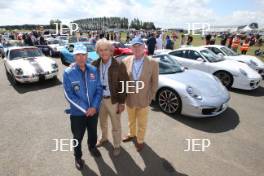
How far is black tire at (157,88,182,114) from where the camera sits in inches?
185

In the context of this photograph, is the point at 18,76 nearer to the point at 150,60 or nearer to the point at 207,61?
the point at 150,60

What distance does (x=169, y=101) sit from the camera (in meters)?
4.89

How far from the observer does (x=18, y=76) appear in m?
7.04

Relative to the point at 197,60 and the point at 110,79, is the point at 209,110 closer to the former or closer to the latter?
the point at 110,79

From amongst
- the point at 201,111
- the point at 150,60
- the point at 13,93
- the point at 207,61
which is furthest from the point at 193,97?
the point at 13,93

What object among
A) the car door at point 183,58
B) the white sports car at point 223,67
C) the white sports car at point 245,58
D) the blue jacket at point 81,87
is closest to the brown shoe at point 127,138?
the blue jacket at point 81,87

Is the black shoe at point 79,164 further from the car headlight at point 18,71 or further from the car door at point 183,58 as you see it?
the car door at point 183,58

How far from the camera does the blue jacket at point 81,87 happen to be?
8.86 ft

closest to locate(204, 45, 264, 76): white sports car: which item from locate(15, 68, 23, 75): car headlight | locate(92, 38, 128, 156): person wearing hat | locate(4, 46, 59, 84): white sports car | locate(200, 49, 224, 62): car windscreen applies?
locate(200, 49, 224, 62): car windscreen

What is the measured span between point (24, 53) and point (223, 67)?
7.59 m

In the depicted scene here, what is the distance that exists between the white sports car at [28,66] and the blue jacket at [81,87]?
506cm

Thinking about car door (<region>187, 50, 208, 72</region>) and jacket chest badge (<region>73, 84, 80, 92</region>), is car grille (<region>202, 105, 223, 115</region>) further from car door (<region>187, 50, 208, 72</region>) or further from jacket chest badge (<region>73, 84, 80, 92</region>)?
car door (<region>187, 50, 208, 72</region>)

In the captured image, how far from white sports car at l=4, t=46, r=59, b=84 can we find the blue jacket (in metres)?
5.06

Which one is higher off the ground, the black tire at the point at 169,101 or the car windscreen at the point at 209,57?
the car windscreen at the point at 209,57
